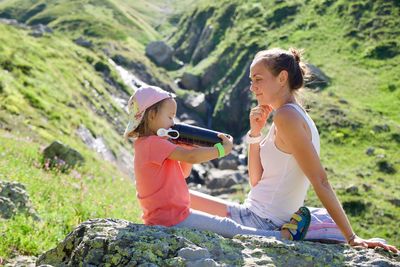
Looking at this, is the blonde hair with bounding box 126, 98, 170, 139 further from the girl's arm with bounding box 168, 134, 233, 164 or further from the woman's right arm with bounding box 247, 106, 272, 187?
the woman's right arm with bounding box 247, 106, 272, 187

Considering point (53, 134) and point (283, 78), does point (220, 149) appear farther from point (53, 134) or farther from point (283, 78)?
point (53, 134)

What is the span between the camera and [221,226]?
661 cm

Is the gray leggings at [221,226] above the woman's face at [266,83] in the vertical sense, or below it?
below

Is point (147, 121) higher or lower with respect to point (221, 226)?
higher

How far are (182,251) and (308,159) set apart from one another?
213 cm

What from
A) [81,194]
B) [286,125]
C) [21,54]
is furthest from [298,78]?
[21,54]

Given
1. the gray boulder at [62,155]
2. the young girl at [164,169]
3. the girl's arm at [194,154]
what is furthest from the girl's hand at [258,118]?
the gray boulder at [62,155]

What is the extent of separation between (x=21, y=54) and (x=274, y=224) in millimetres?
47491

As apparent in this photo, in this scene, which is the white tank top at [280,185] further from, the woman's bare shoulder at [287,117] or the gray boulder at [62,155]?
the gray boulder at [62,155]

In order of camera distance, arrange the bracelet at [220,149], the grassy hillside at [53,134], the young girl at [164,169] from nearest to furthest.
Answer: the young girl at [164,169] < the bracelet at [220,149] < the grassy hillside at [53,134]

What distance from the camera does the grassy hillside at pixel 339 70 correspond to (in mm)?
38875

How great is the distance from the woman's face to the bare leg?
148 cm

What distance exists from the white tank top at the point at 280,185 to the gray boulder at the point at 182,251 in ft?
4.19

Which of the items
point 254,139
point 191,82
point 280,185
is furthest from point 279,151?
point 191,82
